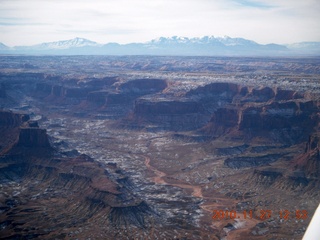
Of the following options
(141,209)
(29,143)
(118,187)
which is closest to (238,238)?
(141,209)

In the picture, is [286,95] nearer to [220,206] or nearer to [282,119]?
[282,119]

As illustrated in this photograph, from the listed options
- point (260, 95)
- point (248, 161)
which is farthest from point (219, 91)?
point (248, 161)

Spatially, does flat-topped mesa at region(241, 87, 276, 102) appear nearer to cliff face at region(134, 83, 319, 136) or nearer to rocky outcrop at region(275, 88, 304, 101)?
cliff face at region(134, 83, 319, 136)
